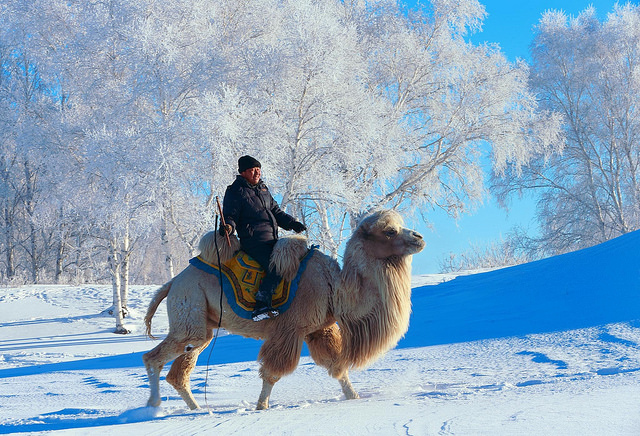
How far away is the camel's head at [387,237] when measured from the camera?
5.29m

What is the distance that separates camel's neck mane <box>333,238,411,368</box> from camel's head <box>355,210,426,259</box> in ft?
0.27

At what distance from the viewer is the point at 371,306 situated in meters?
5.34

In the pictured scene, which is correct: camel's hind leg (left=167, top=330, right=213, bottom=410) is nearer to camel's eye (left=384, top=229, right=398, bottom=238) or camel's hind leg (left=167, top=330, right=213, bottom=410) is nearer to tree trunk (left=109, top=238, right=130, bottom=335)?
camel's eye (left=384, top=229, right=398, bottom=238)

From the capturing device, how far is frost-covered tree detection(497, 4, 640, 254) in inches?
1099

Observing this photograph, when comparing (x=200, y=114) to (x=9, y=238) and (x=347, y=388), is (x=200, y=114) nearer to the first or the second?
(x=347, y=388)

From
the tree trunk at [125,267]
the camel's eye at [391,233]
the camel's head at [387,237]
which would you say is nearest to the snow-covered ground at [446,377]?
the camel's head at [387,237]

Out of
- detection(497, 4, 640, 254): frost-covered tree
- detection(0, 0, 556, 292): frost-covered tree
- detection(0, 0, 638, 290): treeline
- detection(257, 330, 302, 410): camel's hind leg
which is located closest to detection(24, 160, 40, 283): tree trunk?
detection(0, 0, 638, 290): treeline

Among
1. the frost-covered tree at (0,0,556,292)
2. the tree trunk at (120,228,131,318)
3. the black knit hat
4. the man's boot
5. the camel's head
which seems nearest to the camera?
the camel's head

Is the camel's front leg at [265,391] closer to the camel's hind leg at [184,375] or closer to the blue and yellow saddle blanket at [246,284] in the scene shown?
the blue and yellow saddle blanket at [246,284]

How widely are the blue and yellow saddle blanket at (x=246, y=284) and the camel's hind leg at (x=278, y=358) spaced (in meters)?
0.25

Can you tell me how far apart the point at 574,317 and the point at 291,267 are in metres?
4.89

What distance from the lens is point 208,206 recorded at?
15.0m

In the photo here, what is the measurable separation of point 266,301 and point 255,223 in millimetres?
783

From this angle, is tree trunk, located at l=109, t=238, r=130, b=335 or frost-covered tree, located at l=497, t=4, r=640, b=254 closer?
tree trunk, located at l=109, t=238, r=130, b=335
